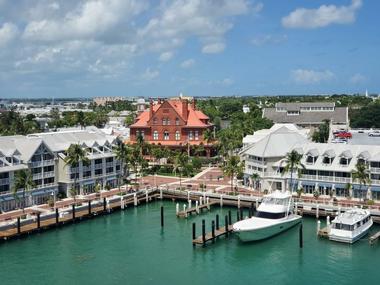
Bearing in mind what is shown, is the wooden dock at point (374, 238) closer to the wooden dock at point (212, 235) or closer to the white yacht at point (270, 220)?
the white yacht at point (270, 220)

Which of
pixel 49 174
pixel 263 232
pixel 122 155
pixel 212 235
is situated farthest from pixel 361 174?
pixel 49 174

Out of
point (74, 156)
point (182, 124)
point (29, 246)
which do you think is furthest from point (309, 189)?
point (182, 124)

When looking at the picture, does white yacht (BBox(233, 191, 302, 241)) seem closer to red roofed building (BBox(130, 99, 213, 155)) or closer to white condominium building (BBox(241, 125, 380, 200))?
white condominium building (BBox(241, 125, 380, 200))

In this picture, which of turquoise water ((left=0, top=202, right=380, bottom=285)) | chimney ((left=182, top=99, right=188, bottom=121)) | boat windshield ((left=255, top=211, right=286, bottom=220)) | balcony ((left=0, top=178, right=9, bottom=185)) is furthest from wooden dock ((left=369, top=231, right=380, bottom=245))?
chimney ((left=182, top=99, right=188, bottom=121))

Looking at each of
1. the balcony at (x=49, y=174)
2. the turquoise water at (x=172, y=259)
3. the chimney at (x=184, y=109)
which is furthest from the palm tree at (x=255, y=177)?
the chimney at (x=184, y=109)

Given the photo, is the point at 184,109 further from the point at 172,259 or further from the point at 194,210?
the point at 172,259

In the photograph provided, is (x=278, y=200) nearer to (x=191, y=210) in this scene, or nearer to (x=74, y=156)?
(x=191, y=210)
